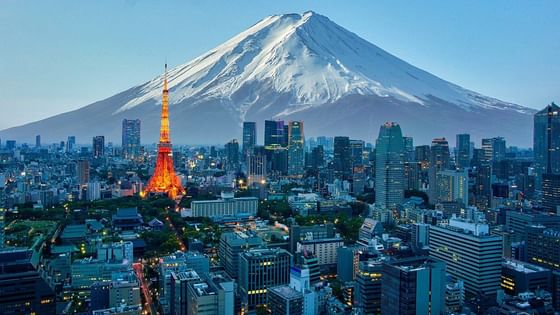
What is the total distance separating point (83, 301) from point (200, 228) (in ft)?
20.0

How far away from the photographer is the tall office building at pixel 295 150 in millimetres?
29469

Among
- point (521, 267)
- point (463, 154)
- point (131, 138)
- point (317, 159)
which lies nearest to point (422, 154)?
point (463, 154)

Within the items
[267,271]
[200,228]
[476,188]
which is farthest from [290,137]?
[267,271]

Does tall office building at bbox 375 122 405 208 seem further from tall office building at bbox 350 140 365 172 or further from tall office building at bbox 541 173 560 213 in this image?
tall office building at bbox 350 140 365 172

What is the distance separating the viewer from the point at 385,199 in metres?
18.8

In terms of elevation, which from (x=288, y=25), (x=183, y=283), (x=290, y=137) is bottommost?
(x=183, y=283)

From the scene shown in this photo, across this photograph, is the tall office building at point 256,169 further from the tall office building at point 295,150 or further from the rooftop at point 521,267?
the rooftop at point 521,267

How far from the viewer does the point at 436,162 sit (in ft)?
74.7

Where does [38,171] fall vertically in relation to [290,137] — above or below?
below

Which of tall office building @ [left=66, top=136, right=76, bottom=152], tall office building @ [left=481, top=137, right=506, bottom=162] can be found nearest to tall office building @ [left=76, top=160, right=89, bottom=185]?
tall office building @ [left=481, top=137, right=506, bottom=162]

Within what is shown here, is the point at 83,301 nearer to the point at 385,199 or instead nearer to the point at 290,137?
the point at 385,199

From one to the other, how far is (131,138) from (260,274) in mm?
34518

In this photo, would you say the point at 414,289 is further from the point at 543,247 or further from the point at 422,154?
the point at 422,154

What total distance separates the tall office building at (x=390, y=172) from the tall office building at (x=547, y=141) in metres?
6.36
